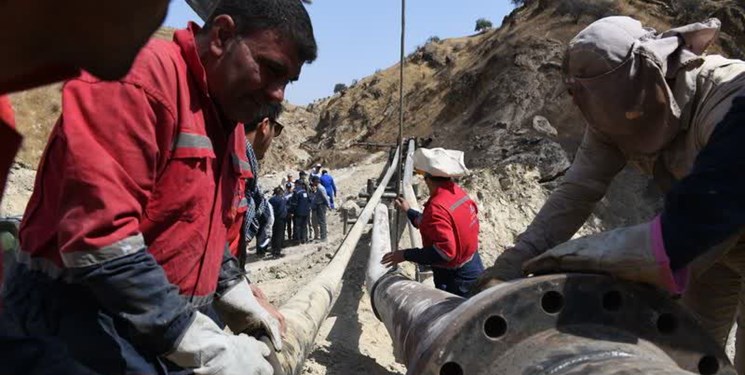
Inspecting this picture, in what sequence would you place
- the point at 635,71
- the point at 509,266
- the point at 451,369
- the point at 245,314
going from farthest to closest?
the point at 509,266 → the point at 635,71 → the point at 245,314 → the point at 451,369

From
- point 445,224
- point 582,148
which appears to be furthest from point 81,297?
point 445,224

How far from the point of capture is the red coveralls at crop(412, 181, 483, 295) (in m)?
5.68

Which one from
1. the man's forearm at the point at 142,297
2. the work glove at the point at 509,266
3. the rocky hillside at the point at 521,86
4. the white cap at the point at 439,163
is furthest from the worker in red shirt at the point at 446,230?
the rocky hillside at the point at 521,86

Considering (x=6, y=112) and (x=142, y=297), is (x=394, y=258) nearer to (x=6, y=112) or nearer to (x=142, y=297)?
(x=142, y=297)

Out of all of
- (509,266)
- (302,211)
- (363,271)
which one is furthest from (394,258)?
(302,211)

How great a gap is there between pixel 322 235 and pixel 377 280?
490 inches

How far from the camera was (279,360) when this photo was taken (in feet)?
7.93

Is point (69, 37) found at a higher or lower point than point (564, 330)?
higher

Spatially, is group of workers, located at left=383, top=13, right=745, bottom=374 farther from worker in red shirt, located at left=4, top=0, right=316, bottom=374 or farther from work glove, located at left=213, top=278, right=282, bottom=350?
worker in red shirt, located at left=4, top=0, right=316, bottom=374

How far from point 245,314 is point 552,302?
1195 millimetres

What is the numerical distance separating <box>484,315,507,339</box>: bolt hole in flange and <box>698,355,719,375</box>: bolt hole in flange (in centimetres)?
58

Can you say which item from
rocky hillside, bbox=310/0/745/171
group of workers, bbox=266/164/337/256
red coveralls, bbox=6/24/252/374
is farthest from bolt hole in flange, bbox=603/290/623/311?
group of workers, bbox=266/164/337/256

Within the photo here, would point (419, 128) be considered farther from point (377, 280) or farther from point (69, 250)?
point (69, 250)

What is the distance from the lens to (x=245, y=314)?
8.49 ft
